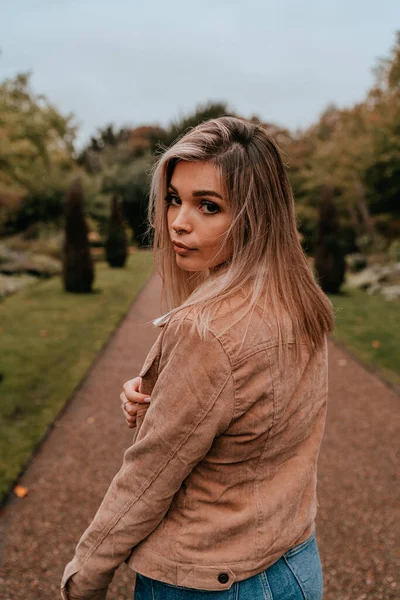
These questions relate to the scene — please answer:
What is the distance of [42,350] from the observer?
279 inches

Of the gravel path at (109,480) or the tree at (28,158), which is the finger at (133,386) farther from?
the tree at (28,158)

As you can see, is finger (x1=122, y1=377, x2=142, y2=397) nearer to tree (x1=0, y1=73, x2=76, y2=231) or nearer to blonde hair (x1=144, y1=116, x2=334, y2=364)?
blonde hair (x1=144, y1=116, x2=334, y2=364)

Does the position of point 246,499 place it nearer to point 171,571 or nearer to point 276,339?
point 171,571

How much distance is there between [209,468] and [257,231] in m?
0.54

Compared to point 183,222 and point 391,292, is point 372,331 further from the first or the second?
point 183,222

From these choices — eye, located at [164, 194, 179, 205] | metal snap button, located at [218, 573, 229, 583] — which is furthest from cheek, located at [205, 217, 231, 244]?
metal snap button, located at [218, 573, 229, 583]

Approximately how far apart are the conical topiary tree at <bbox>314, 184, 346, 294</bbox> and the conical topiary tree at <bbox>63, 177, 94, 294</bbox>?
19.0 ft

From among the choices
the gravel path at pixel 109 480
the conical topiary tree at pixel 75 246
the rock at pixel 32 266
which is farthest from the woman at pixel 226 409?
the rock at pixel 32 266

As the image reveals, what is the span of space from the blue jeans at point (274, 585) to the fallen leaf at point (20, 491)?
2.55m

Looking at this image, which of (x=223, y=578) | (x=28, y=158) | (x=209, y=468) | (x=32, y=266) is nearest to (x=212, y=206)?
(x=209, y=468)

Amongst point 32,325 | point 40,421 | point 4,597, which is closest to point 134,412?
point 4,597

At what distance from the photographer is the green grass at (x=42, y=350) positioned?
4.38 metres

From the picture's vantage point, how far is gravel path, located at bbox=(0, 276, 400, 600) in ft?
8.95

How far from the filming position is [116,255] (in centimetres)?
1867
